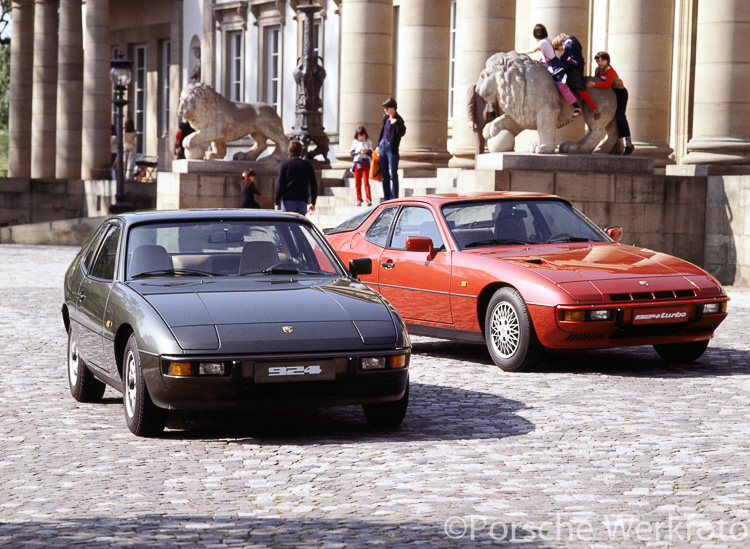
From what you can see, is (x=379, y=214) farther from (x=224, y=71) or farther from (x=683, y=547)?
(x=224, y=71)

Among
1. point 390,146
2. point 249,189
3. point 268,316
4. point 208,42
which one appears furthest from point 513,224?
point 208,42

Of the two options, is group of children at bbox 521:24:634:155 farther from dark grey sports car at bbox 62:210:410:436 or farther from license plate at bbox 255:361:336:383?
license plate at bbox 255:361:336:383

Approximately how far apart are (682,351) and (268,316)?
4.99 meters

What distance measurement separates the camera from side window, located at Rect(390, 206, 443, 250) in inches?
492

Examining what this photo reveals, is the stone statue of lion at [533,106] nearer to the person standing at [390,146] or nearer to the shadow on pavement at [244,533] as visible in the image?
the person standing at [390,146]

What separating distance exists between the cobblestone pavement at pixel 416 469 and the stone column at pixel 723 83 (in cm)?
1166

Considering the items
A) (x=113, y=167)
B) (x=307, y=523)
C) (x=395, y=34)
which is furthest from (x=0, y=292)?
(x=113, y=167)

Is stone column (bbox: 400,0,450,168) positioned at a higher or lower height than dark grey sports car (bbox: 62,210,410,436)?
higher

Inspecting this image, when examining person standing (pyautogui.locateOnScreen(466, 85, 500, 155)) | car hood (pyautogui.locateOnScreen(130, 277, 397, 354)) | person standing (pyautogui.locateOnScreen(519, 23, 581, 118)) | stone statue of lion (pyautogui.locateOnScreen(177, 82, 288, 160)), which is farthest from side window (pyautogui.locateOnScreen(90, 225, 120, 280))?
stone statue of lion (pyautogui.locateOnScreen(177, 82, 288, 160))

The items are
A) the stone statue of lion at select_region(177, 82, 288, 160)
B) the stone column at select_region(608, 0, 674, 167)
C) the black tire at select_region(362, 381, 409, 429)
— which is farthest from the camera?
the stone statue of lion at select_region(177, 82, 288, 160)

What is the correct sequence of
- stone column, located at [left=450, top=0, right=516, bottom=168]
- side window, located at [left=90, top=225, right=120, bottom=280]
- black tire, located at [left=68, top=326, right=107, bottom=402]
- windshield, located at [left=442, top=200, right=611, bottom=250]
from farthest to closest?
1. stone column, located at [left=450, top=0, right=516, bottom=168]
2. windshield, located at [left=442, top=200, right=611, bottom=250]
3. black tire, located at [left=68, top=326, right=107, bottom=402]
4. side window, located at [left=90, top=225, right=120, bottom=280]

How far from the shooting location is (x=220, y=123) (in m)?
30.0

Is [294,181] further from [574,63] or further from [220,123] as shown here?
[220,123]

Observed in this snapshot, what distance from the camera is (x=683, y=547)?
5.45m
